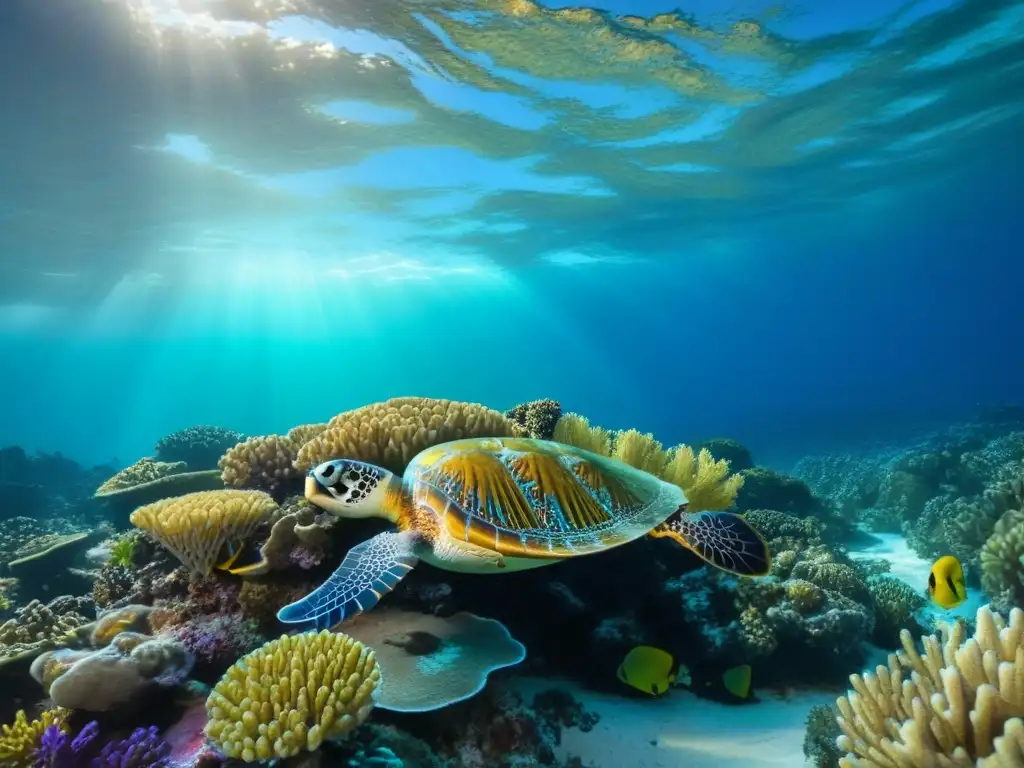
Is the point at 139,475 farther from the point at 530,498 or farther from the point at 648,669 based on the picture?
the point at 648,669

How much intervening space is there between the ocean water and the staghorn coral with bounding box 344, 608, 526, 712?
171 millimetres

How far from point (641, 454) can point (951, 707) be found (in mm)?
3867

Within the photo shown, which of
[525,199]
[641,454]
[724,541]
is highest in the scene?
[525,199]

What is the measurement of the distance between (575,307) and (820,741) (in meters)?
65.0

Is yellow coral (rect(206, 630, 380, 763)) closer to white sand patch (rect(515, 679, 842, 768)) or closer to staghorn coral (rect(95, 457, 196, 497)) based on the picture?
white sand patch (rect(515, 679, 842, 768))

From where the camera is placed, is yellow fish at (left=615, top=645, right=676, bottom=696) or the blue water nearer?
yellow fish at (left=615, top=645, right=676, bottom=696)

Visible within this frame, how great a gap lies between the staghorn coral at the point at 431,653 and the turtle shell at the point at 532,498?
0.79 meters

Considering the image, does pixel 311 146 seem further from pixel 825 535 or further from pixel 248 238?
pixel 825 535

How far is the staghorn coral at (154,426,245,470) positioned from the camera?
1304cm

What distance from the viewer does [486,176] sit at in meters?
21.3

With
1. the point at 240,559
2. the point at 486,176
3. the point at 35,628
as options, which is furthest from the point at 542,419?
the point at 486,176

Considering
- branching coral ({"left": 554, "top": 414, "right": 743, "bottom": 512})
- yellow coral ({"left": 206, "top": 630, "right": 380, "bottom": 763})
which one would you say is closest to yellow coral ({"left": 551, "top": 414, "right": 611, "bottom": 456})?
branching coral ({"left": 554, "top": 414, "right": 743, "bottom": 512})

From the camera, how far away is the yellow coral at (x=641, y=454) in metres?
5.78

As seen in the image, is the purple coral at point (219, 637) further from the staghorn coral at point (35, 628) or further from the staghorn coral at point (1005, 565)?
the staghorn coral at point (1005, 565)
